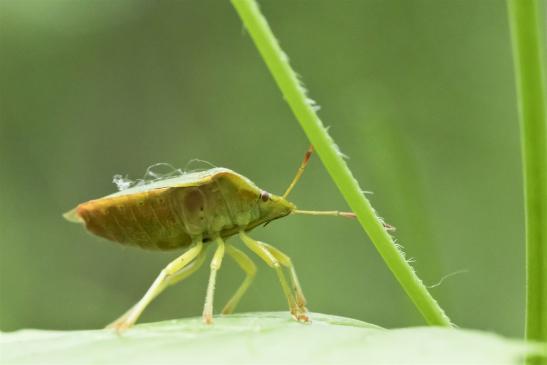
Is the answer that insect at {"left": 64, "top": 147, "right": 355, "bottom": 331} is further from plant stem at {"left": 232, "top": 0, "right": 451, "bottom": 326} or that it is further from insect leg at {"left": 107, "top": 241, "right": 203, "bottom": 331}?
plant stem at {"left": 232, "top": 0, "right": 451, "bottom": 326}

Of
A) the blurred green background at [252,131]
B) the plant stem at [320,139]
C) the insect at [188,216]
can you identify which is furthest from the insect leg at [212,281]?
the blurred green background at [252,131]

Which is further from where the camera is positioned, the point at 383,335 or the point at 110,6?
the point at 110,6

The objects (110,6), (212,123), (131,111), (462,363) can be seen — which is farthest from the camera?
(131,111)

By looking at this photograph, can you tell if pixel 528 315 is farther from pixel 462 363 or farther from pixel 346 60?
pixel 346 60

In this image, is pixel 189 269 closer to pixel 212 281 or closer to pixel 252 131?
pixel 212 281

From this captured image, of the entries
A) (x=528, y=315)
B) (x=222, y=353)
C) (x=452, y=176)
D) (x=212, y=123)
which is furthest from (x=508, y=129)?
(x=222, y=353)

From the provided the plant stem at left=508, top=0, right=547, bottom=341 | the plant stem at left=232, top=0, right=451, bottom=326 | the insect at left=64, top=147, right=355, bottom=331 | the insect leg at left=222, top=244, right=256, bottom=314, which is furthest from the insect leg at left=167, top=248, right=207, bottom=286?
the plant stem at left=508, top=0, right=547, bottom=341

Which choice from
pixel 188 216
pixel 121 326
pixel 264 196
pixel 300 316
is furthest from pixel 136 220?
pixel 300 316
